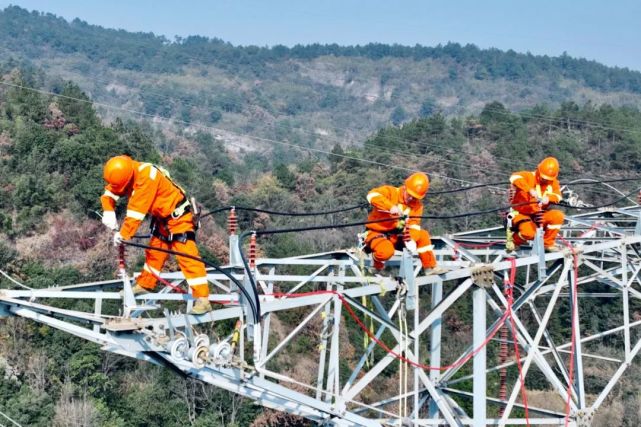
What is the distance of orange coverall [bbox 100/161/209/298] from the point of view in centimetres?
1184

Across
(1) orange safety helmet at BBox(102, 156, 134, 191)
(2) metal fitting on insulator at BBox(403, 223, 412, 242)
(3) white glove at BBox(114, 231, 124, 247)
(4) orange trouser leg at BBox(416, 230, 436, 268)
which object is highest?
(1) orange safety helmet at BBox(102, 156, 134, 191)

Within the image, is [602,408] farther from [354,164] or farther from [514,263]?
[354,164]

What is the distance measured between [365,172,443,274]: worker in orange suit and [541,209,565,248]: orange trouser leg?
2748mm

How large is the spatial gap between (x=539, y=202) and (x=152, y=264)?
7044 millimetres

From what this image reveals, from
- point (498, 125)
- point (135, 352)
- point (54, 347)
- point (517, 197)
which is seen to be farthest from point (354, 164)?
point (135, 352)

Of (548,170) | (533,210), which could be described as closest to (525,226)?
(533,210)

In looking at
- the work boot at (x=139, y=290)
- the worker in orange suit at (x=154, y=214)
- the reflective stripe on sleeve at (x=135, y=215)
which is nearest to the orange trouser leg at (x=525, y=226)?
the worker in orange suit at (x=154, y=214)

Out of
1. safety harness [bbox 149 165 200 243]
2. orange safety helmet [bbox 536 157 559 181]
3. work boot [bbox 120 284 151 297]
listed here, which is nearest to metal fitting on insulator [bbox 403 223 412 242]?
safety harness [bbox 149 165 200 243]

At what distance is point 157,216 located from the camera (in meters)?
12.5

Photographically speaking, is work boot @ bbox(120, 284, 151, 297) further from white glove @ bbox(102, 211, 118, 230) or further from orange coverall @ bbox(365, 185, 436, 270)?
orange coverall @ bbox(365, 185, 436, 270)

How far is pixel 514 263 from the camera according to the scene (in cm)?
1470

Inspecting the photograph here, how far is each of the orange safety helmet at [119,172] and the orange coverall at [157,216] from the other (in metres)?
0.13

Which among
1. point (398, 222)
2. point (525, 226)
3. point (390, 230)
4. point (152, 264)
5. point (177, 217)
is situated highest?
point (177, 217)

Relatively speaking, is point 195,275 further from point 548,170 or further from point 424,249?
point 548,170
